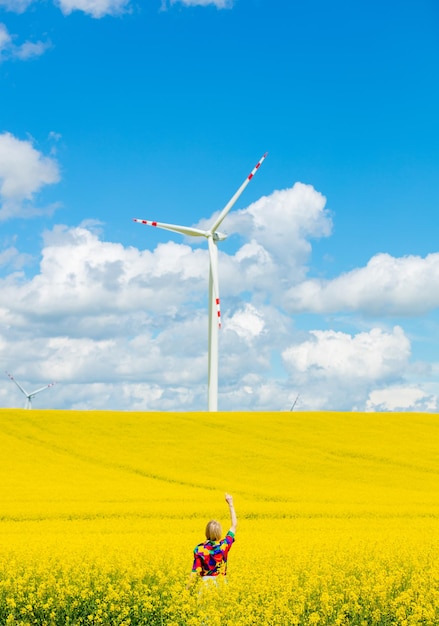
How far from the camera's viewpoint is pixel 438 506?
30.2 m

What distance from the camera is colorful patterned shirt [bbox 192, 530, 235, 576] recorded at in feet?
35.4

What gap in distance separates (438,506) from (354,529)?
8.52 metres

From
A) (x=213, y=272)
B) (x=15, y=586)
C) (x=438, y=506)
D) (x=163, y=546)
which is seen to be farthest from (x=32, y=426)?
(x=15, y=586)

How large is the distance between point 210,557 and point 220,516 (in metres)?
16.3

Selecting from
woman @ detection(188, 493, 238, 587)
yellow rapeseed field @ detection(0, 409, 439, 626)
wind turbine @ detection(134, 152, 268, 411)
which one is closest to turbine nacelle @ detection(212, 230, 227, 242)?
wind turbine @ detection(134, 152, 268, 411)

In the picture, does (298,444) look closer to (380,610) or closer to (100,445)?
(100,445)

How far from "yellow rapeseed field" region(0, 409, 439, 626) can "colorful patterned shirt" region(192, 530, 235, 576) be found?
305 millimetres

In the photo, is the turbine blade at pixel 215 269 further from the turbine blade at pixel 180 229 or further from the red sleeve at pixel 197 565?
the red sleeve at pixel 197 565

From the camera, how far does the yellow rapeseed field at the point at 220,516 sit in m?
11.9

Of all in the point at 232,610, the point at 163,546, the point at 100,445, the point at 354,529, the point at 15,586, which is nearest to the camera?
the point at 232,610

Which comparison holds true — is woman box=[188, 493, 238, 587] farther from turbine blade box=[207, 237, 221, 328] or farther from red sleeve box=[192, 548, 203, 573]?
turbine blade box=[207, 237, 221, 328]

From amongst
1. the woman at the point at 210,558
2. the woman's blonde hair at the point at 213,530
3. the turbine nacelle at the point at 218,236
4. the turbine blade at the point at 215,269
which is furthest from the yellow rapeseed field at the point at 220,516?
the turbine nacelle at the point at 218,236

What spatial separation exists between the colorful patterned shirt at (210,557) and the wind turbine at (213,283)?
4190 centimetres

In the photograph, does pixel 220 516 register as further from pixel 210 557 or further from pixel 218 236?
pixel 218 236
